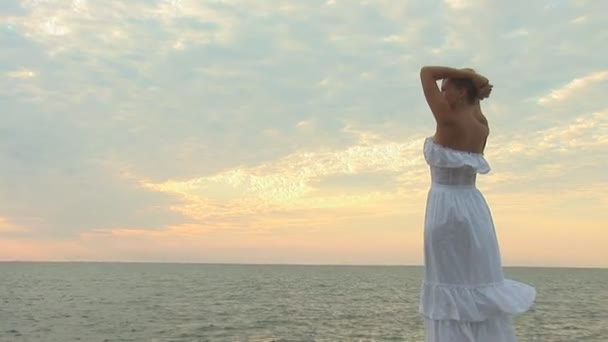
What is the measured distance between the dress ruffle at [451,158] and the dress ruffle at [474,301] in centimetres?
77

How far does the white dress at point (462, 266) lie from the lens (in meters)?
4.09

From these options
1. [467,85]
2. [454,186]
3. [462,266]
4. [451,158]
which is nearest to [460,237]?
[462,266]

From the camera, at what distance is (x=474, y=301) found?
4.09 metres

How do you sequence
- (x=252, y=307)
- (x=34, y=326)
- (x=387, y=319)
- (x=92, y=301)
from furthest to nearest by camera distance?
(x=92, y=301) < (x=252, y=307) < (x=387, y=319) < (x=34, y=326)

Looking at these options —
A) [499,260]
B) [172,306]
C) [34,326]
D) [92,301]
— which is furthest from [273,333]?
[92,301]

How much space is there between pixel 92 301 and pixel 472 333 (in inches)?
1980

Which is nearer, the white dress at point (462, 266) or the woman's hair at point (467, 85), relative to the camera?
the white dress at point (462, 266)

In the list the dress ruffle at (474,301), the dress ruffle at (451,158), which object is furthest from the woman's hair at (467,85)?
the dress ruffle at (474,301)

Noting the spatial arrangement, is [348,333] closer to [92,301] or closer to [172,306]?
[172,306]

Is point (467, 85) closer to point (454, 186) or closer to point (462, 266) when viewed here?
point (454, 186)

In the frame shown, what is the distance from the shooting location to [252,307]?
139ft

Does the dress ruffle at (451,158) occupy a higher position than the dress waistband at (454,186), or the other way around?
the dress ruffle at (451,158)

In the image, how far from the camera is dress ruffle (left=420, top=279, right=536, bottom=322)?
4.07 metres

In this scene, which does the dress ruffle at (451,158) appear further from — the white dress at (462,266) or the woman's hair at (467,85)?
the woman's hair at (467,85)
